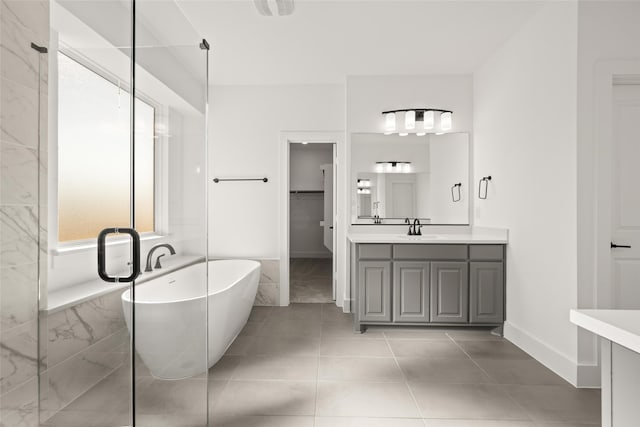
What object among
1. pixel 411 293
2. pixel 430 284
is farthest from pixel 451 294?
pixel 411 293

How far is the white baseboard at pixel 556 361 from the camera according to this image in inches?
91.8

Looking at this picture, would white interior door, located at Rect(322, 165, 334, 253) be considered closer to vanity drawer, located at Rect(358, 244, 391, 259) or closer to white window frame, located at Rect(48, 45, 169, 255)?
vanity drawer, located at Rect(358, 244, 391, 259)

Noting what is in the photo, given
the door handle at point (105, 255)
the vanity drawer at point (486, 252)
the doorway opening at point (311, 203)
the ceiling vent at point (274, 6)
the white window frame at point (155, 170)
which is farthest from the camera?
the doorway opening at point (311, 203)

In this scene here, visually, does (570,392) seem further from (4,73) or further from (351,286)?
(4,73)

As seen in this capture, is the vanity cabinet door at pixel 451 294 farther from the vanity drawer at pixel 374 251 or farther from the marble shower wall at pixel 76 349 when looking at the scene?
the marble shower wall at pixel 76 349

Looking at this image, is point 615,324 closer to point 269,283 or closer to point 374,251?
point 374,251

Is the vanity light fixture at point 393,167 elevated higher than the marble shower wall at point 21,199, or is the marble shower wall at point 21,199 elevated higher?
the vanity light fixture at point 393,167

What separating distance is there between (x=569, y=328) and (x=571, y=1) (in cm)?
215

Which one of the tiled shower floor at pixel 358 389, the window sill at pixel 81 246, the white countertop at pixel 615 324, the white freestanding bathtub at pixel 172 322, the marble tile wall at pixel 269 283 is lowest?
the tiled shower floor at pixel 358 389

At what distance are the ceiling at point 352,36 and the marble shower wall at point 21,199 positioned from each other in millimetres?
1736

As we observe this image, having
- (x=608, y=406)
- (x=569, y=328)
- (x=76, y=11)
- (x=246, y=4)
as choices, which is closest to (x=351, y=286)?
(x=569, y=328)

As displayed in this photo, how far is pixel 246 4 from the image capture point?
2588mm

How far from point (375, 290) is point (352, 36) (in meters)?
2.24

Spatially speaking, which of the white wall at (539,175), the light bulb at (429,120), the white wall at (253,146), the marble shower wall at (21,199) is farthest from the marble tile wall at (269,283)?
the marble shower wall at (21,199)
